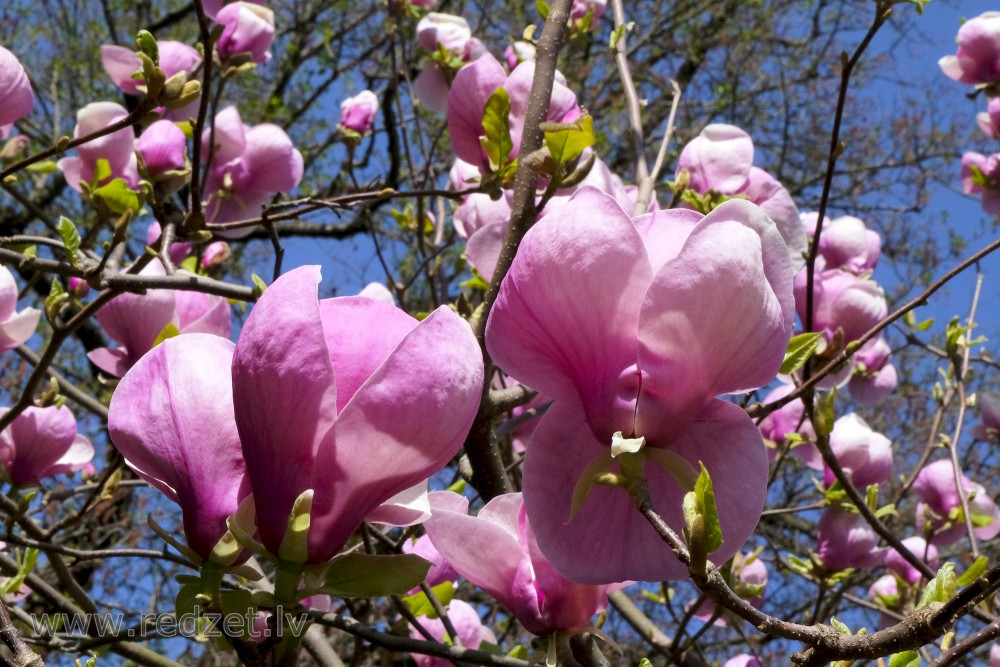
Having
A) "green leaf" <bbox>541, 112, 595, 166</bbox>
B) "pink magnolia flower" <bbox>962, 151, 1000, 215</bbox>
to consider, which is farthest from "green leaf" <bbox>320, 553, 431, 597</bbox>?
"pink magnolia flower" <bbox>962, 151, 1000, 215</bbox>

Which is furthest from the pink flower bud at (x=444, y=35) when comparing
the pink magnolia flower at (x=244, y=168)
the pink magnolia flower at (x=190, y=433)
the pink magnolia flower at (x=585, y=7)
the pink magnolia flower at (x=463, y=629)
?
the pink magnolia flower at (x=190, y=433)

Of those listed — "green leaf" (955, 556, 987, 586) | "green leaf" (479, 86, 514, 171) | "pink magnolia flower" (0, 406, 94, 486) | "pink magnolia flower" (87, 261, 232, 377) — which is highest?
"green leaf" (479, 86, 514, 171)

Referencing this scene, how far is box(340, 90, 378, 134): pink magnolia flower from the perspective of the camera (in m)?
2.19

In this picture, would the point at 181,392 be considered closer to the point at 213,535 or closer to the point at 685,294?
the point at 213,535

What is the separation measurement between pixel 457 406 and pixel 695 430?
0.53ft

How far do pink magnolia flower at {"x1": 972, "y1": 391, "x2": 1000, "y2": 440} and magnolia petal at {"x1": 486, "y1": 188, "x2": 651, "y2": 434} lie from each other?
2430mm

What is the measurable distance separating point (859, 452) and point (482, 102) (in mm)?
1149

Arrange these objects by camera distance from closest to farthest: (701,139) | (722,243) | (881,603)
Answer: (722,243) → (701,139) → (881,603)

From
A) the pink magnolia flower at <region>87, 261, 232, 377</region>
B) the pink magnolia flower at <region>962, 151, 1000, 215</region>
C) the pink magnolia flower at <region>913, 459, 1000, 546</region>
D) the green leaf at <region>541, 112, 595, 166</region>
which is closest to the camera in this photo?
the green leaf at <region>541, 112, 595, 166</region>

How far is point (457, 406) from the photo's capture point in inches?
20.6

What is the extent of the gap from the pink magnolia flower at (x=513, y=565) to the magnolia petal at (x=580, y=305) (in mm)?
176

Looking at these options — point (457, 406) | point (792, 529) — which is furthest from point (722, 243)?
point (792, 529)

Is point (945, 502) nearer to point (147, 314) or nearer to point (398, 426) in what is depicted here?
point (147, 314)

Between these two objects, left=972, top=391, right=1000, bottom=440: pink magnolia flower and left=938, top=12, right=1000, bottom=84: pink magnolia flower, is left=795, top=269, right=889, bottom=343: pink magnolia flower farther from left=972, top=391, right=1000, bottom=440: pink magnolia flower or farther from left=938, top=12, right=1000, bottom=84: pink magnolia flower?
left=972, top=391, right=1000, bottom=440: pink magnolia flower
